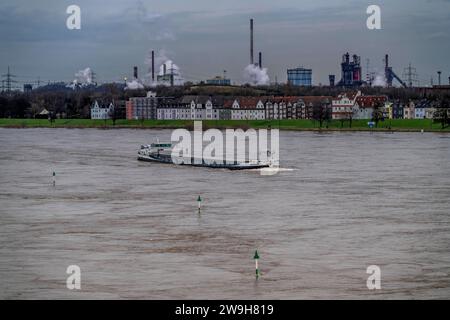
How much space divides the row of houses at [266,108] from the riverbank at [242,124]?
1585 millimetres

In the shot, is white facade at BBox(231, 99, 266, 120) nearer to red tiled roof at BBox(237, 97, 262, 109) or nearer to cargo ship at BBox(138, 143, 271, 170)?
red tiled roof at BBox(237, 97, 262, 109)

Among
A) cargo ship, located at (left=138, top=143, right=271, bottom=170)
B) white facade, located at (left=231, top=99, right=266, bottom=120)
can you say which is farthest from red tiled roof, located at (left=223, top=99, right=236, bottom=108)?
cargo ship, located at (left=138, top=143, right=271, bottom=170)

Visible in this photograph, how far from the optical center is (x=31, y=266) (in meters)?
10.7

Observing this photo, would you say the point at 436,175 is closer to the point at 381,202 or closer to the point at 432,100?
the point at 381,202

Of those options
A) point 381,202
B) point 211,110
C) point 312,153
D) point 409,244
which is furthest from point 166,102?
point 409,244

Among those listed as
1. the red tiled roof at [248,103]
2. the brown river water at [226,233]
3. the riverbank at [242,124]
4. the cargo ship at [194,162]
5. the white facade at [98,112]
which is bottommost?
the brown river water at [226,233]

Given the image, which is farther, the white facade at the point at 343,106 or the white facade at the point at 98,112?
the white facade at the point at 98,112

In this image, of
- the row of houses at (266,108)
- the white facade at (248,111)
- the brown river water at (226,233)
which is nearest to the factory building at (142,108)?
the row of houses at (266,108)

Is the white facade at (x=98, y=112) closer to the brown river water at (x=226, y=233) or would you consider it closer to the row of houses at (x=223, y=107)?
the row of houses at (x=223, y=107)

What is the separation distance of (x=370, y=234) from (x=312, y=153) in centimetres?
1792

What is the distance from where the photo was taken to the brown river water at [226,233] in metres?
9.77

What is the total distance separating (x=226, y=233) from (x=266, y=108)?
53174 mm

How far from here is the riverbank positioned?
53469mm

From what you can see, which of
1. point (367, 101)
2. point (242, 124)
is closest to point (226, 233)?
point (242, 124)
